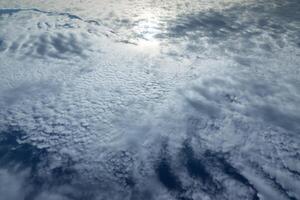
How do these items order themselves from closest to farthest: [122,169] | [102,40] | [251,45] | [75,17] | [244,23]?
[122,169] → [251,45] → [102,40] → [244,23] → [75,17]

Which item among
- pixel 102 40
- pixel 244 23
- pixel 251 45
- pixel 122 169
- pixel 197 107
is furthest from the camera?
pixel 244 23

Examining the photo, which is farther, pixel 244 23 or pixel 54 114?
pixel 244 23

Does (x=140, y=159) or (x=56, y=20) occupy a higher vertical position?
(x=56, y=20)

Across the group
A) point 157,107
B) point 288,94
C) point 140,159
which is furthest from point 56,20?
point 288,94

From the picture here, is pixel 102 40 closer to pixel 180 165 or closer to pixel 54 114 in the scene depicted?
pixel 54 114

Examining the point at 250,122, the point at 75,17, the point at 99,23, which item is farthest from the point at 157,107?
the point at 75,17

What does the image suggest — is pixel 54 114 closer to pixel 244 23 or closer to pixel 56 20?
pixel 56 20
